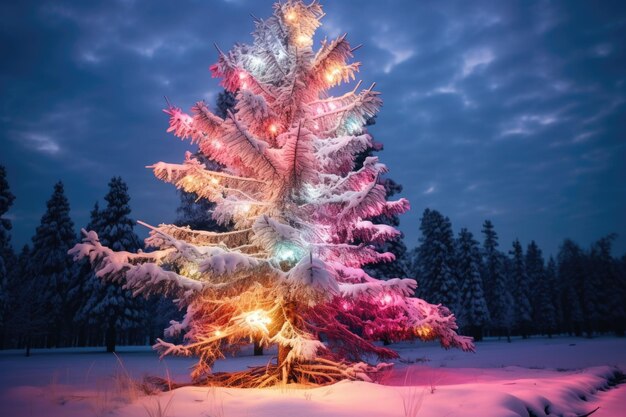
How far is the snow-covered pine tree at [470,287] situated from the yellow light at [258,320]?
109 ft

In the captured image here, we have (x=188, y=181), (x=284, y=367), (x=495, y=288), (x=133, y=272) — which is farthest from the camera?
(x=495, y=288)

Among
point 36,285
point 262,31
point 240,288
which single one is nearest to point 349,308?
point 240,288

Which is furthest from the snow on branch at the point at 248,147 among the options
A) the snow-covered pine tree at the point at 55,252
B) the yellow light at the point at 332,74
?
the snow-covered pine tree at the point at 55,252

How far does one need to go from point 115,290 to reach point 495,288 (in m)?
39.9

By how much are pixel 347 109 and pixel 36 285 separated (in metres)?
31.1

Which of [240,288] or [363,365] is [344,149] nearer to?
[240,288]

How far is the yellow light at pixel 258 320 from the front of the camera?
17.7 feet

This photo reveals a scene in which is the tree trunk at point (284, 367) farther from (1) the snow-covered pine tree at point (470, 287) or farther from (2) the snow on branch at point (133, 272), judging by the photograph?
(1) the snow-covered pine tree at point (470, 287)

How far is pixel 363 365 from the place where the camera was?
540 cm

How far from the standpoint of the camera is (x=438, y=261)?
36.0 m

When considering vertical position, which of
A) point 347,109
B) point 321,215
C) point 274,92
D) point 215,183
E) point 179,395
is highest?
point 274,92

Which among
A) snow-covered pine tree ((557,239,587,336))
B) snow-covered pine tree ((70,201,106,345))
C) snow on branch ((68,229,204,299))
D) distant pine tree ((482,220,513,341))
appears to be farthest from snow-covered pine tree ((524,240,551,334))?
snow on branch ((68,229,204,299))

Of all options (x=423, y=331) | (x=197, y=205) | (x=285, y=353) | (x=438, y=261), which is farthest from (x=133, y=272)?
(x=438, y=261)

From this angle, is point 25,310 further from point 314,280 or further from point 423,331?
point 314,280
